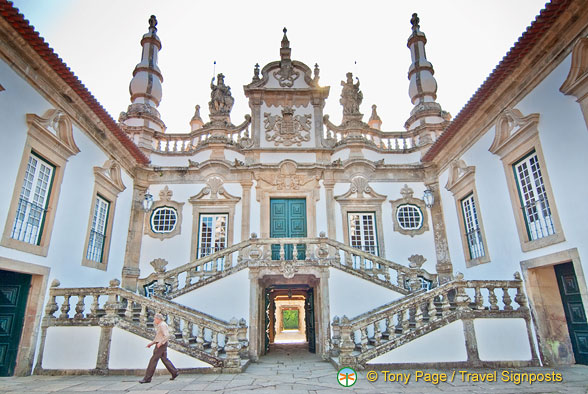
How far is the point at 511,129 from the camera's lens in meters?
7.65

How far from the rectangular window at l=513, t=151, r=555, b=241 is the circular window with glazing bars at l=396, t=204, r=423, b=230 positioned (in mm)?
3803

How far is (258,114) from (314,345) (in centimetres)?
733

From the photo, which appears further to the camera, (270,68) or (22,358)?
(270,68)

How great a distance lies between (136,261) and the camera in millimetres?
10641

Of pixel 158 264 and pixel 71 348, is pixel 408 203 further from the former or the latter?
pixel 71 348

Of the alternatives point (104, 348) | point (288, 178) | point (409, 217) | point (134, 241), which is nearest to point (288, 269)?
point (288, 178)

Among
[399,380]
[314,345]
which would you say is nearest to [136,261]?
[314,345]

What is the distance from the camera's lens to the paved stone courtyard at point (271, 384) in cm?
504

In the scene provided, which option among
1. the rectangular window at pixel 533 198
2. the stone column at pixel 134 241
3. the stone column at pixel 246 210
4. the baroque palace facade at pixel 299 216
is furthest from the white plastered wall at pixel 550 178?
the stone column at pixel 134 241

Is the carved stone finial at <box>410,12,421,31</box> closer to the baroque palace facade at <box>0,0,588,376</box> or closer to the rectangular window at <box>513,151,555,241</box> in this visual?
the baroque palace facade at <box>0,0,588,376</box>

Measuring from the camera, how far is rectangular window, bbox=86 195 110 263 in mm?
8992

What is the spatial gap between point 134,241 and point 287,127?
5.85 m

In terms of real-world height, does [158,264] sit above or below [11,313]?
above

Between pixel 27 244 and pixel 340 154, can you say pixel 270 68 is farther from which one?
pixel 27 244
